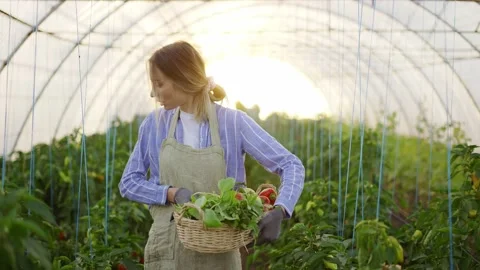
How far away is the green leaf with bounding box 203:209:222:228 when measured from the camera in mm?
2502

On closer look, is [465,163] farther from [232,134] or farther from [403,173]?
[403,173]

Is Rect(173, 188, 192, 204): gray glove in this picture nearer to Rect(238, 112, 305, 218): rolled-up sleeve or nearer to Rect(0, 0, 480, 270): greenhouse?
Rect(0, 0, 480, 270): greenhouse

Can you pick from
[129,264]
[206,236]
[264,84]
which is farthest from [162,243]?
[264,84]

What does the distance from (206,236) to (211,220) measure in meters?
0.11

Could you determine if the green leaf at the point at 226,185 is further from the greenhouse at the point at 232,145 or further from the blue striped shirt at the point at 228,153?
the blue striped shirt at the point at 228,153

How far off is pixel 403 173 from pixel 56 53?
650 cm

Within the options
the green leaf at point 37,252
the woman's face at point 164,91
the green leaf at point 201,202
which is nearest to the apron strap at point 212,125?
the woman's face at point 164,91

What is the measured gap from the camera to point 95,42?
12.0 metres

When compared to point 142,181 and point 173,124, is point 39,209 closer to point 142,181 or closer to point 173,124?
point 142,181

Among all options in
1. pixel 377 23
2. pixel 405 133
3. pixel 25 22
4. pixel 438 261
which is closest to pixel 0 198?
pixel 438 261

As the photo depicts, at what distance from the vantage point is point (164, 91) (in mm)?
2838

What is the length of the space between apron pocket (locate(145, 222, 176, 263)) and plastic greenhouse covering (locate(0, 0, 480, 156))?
10.9 feet

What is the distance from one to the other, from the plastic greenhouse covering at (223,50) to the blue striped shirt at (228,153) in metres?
3.12

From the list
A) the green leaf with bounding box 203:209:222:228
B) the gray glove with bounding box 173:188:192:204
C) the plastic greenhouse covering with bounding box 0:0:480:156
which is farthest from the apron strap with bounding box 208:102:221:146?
the plastic greenhouse covering with bounding box 0:0:480:156
